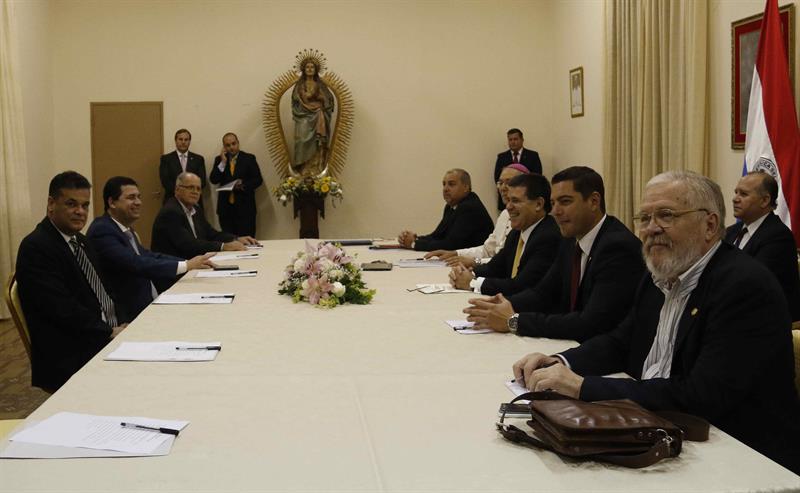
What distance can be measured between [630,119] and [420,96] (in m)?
3.39

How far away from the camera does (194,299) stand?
13.7 feet

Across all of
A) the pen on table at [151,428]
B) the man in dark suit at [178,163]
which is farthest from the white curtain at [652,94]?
the pen on table at [151,428]

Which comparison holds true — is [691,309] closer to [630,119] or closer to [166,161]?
[630,119]

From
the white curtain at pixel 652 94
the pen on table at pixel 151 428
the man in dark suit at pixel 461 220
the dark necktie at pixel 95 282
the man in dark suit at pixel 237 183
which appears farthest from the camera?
the man in dark suit at pixel 237 183

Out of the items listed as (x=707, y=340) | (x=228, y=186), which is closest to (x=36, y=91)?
(x=228, y=186)

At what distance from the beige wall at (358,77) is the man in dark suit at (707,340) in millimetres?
8789

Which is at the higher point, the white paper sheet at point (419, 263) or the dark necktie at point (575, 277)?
the dark necktie at point (575, 277)

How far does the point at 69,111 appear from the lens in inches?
427

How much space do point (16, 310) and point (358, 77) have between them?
25.7ft

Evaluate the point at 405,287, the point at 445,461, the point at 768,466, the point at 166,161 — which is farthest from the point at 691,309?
the point at 166,161

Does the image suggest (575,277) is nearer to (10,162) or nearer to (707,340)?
(707,340)

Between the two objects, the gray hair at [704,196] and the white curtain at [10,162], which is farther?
the white curtain at [10,162]

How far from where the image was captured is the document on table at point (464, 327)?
10.8 ft

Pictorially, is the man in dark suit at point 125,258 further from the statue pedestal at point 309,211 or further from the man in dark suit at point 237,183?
the man in dark suit at point 237,183
